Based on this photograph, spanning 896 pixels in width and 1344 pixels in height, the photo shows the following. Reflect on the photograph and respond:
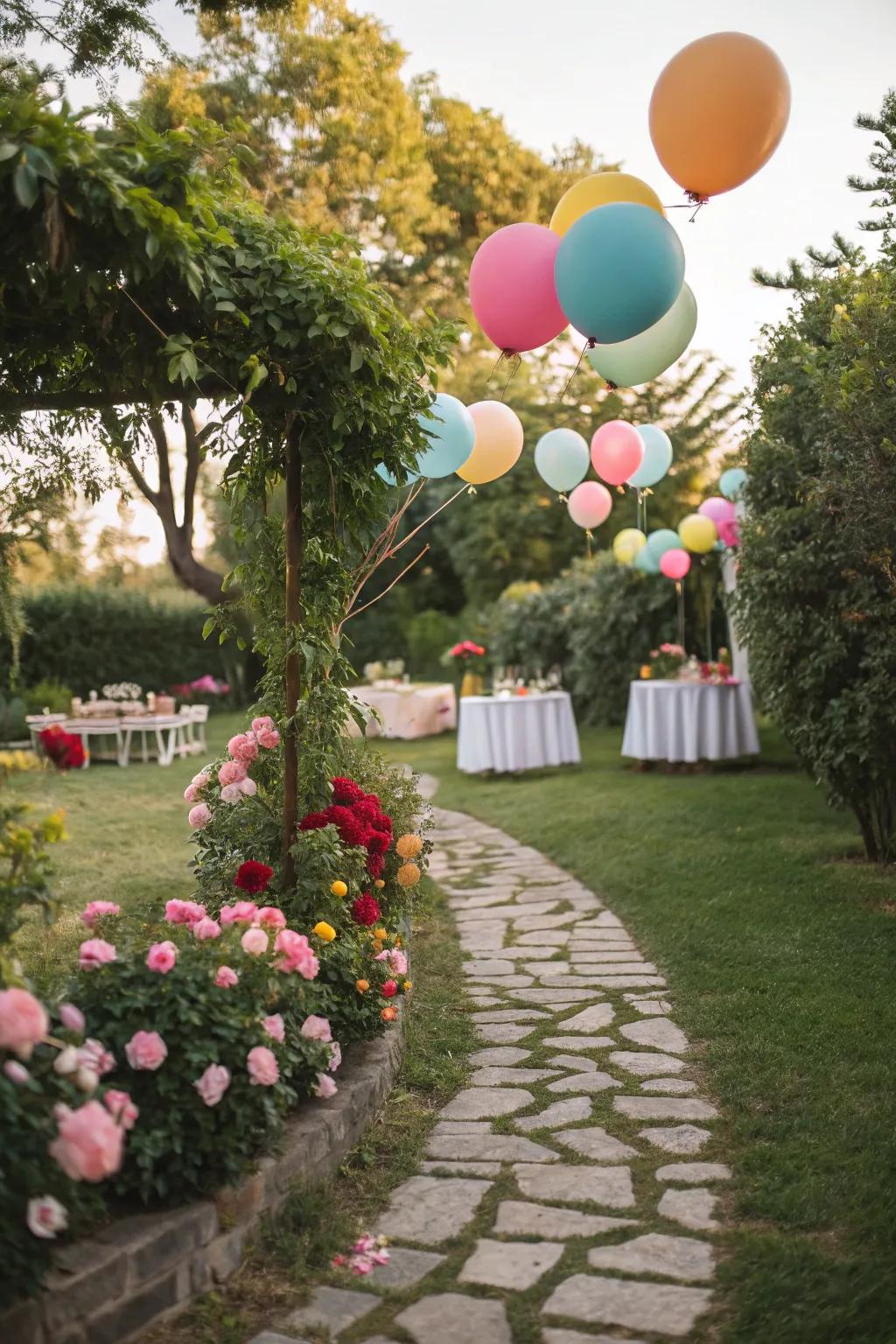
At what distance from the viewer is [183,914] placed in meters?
3.02

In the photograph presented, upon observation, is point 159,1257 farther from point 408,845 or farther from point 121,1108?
point 408,845

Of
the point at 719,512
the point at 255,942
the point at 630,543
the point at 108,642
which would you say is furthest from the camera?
the point at 108,642

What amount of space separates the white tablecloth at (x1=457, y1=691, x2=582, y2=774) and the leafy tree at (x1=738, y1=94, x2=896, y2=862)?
386 cm

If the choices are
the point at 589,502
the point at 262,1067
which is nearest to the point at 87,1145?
the point at 262,1067

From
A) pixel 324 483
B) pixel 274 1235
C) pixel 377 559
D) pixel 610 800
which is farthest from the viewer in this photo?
pixel 610 800

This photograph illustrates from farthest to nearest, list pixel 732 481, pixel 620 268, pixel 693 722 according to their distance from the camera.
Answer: pixel 693 722, pixel 732 481, pixel 620 268

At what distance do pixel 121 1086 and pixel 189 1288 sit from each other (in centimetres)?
46

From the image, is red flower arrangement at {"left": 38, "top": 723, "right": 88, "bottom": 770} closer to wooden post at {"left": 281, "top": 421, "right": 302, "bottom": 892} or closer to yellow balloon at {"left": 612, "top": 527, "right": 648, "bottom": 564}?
wooden post at {"left": 281, "top": 421, "right": 302, "bottom": 892}

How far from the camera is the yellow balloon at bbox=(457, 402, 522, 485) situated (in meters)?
5.17

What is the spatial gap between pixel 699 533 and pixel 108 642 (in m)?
10.6

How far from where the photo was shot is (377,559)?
15.4 feet

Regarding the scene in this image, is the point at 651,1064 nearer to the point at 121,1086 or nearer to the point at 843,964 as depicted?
the point at 843,964

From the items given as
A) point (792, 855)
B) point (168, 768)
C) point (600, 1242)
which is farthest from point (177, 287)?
point (168, 768)

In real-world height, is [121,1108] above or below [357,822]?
below
